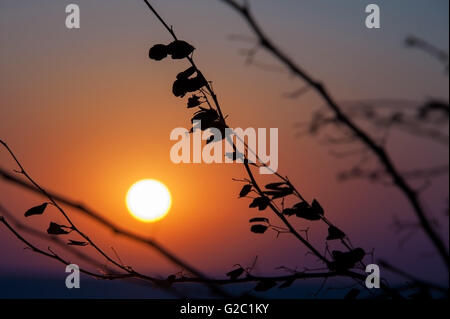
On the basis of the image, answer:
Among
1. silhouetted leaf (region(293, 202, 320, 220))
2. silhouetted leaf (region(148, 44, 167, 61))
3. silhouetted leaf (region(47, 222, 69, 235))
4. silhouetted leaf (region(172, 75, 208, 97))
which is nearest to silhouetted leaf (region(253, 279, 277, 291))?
silhouetted leaf (region(293, 202, 320, 220))

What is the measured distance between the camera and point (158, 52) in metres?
2.30

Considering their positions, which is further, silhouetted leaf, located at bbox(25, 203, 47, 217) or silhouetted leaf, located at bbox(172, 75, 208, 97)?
silhouetted leaf, located at bbox(172, 75, 208, 97)

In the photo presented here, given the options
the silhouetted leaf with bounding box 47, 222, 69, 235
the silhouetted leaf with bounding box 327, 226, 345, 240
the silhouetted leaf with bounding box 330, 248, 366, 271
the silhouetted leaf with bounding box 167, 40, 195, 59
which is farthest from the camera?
the silhouetted leaf with bounding box 167, 40, 195, 59

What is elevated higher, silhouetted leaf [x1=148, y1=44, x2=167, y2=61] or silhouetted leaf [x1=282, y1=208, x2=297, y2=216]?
silhouetted leaf [x1=148, y1=44, x2=167, y2=61]

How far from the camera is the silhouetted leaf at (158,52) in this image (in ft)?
7.50

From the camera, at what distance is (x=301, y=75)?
76 cm

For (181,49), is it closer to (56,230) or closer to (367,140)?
(56,230)

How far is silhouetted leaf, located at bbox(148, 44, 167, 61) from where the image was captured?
7.50ft

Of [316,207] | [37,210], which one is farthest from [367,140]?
[316,207]

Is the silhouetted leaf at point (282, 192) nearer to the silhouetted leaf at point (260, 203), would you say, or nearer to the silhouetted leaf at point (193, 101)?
the silhouetted leaf at point (260, 203)

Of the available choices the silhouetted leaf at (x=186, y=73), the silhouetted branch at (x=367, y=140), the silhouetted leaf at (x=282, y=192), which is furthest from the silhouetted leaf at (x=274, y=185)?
the silhouetted branch at (x=367, y=140)

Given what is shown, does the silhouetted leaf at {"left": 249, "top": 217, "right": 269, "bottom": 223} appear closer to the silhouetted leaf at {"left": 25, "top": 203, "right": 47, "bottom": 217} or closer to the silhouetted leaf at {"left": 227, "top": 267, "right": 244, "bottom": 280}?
the silhouetted leaf at {"left": 227, "top": 267, "right": 244, "bottom": 280}
